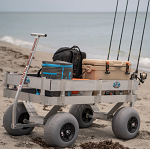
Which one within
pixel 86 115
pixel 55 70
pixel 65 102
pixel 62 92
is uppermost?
pixel 55 70

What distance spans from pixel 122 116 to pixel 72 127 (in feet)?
3.08

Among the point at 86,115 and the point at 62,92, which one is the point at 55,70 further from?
the point at 86,115

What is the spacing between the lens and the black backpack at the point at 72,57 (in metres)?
4.82

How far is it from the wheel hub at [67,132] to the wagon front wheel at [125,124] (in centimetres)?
84

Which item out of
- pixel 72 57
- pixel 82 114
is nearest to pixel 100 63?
pixel 72 57

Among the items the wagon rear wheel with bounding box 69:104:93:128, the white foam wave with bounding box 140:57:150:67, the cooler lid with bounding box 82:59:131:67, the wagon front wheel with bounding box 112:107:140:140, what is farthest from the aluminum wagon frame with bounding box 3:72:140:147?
the white foam wave with bounding box 140:57:150:67

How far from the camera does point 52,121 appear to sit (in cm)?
416

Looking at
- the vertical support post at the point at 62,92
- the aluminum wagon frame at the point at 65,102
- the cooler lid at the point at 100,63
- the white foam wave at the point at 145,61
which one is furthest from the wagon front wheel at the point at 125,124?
the white foam wave at the point at 145,61

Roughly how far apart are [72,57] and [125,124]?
54.9 inches

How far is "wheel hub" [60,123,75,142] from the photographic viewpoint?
4.25 m

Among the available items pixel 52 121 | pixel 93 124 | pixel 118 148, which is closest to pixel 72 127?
pixel 52 121

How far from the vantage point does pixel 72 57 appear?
4.88m

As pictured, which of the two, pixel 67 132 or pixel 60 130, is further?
pixel 67 132

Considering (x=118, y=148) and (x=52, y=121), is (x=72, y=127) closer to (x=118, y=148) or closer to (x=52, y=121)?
(x=52, y=121)
